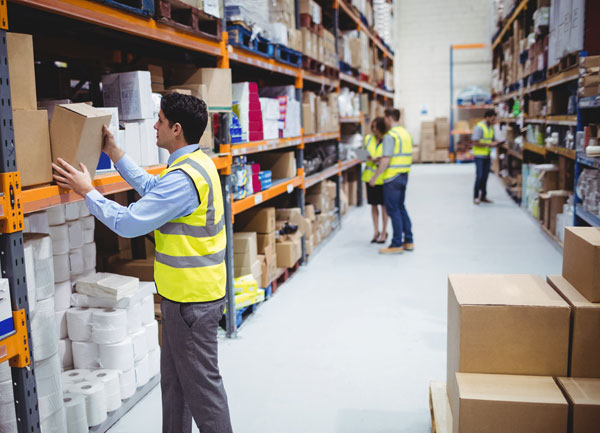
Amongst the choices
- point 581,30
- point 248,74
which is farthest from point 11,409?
point 581,30

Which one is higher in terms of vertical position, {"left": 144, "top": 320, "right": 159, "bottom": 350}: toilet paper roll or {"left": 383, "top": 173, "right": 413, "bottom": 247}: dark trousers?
{"left": 383, "top": 173, "right": 413, "bottom": 247}: dark trousers

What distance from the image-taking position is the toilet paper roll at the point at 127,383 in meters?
3.14

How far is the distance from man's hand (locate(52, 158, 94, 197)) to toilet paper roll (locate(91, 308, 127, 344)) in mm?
987

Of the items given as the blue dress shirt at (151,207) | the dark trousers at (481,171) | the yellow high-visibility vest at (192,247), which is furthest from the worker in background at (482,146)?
the blue dress shirt at (151,207)

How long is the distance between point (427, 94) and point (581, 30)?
14.2 m

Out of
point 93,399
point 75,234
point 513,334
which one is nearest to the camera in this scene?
point 513,334

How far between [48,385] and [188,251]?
3.11 feet

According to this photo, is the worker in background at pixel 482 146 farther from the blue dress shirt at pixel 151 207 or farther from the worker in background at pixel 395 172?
the blue dress shirt at pixel 151 207

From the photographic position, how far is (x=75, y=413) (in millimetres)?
2730

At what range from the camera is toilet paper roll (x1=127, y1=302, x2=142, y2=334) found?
321 cm

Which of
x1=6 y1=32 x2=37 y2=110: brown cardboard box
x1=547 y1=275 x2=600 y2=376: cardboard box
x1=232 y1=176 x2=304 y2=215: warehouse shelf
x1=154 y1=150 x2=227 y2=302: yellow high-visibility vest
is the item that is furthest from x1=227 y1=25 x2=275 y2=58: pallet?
x1=547 y1=275 x2=600 y2=376: cardboard box

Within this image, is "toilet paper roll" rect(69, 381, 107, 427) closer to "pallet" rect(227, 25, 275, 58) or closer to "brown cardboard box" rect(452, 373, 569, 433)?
"brown cardboard box" rect(452, 373, 569, 433)

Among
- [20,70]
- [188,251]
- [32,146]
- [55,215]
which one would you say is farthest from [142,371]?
[20,70]

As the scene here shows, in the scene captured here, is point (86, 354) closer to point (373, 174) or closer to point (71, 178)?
point (71, 178)
